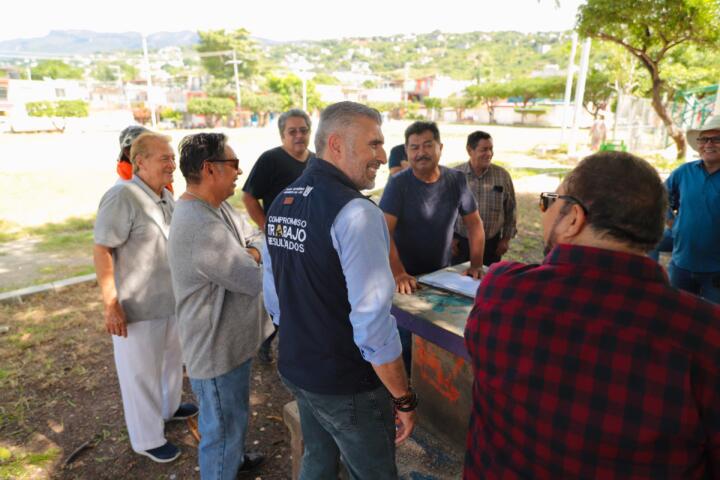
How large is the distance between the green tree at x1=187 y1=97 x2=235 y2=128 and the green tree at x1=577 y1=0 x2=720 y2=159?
1835 inches

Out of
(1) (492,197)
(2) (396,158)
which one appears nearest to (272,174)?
(2) (396,158)

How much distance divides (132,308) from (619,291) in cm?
252

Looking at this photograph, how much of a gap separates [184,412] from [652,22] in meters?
9.72

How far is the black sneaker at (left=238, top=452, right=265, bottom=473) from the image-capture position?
2816 mm

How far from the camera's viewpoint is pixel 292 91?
63531 millimetres

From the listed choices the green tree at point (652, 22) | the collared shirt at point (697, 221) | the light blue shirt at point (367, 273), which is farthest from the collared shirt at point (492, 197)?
the green tree at point (652, 22)

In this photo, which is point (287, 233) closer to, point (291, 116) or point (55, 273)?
point (291, 116)

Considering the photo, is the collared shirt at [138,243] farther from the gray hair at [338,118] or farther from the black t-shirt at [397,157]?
the black t-shirt at [397,157]

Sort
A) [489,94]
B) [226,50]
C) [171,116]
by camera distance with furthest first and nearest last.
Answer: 1. [226,50]
2. [489,94]
3. [171,116]

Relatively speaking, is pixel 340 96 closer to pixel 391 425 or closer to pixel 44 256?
pixel 44 256

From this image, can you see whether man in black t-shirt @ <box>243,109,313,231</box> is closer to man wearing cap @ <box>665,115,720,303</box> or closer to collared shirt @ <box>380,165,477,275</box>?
collared shirt @ <box>380,165,477,275</box>

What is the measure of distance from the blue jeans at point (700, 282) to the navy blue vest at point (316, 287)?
2.78 metres

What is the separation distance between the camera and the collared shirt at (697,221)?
3152 mm

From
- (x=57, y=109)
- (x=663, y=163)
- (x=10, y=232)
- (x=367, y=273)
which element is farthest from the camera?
(x=57, y=109)
